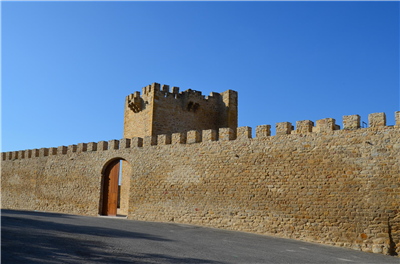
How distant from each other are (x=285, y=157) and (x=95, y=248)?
659 centimetres

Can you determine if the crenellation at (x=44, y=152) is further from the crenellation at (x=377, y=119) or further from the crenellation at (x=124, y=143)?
the crenellation at (x=377, y=119)

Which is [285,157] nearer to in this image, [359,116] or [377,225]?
[359,116]

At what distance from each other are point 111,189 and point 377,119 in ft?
36.9

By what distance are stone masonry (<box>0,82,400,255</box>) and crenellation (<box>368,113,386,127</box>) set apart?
0.08ft

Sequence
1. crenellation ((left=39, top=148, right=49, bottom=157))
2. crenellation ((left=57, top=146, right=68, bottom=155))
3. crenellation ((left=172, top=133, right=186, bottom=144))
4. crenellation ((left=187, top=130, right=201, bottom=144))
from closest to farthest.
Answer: crenellation ((left=187, top=130, right=201, bottom=144)) → crenellation ((left=172, top=133, right=186, bottom=144)) → crenellation ((left=57, top=146, right=68, bottom=155)) → crenellation ((left=39, top=148, right=49, bottom=157))

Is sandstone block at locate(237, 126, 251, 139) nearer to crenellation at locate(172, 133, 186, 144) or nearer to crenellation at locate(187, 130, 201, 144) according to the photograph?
crenellation at locate(187, 130, 201, 144)

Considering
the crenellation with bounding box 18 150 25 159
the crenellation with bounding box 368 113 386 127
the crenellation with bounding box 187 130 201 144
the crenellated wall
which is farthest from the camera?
the crenellation with bounding box 18 150 25 159

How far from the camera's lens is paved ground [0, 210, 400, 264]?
6332 millimetres

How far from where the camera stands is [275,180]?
11578 millimetres

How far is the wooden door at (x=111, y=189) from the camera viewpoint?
53.4 feet

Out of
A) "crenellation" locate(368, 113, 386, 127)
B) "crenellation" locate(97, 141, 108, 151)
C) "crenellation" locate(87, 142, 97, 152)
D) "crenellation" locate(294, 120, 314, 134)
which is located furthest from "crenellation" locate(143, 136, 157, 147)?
"crenellation" locate(368, 113, 386, 127)

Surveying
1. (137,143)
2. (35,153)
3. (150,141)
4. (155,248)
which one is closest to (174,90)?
(137,143)

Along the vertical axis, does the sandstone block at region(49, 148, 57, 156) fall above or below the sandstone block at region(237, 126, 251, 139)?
below

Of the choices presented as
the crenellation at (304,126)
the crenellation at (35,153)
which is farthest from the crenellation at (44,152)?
the crenellation at (304,126)
